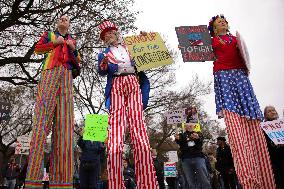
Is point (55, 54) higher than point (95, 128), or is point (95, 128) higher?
point (55, 54)

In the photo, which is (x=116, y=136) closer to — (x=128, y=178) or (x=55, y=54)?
(x=55, y=54)

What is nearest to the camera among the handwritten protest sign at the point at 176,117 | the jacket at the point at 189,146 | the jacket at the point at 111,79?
the jacket at the point at 111,79

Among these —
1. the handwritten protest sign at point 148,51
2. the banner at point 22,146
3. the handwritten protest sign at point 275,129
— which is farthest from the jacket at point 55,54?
the banner at point 22,146

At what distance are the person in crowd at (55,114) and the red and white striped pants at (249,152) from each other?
5.94ft

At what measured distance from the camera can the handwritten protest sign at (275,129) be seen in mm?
3984

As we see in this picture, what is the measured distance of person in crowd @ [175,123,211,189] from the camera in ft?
22.4

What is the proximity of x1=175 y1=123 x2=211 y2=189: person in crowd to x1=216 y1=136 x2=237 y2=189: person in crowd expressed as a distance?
5.41ft

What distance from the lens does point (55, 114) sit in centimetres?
372

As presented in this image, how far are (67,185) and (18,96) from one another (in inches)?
1103

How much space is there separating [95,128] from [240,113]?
436 cm

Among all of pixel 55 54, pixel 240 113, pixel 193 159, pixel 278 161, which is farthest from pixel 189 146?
pixel 55 54

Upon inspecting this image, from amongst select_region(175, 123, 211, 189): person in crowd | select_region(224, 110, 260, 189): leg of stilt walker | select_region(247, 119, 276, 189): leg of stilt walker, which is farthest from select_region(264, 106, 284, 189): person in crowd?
select_region(175, 123, 211, 189): person in crowd

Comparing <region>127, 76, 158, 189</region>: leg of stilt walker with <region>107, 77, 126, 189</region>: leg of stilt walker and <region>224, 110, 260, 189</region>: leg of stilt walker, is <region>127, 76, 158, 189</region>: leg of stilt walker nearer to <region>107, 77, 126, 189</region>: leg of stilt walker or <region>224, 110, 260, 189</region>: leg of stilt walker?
<region>107, 77, 126, 189</region>: leg of stilt walker

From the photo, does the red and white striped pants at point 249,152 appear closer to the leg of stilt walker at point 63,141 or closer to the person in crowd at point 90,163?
the leg of stilt walker at point 63,141
